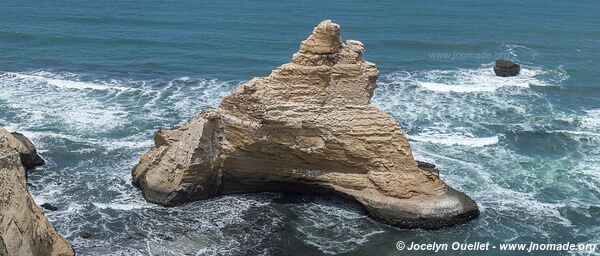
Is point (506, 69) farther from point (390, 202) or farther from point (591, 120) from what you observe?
point (390, 202)

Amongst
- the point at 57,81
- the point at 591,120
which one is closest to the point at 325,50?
the point at 591,120

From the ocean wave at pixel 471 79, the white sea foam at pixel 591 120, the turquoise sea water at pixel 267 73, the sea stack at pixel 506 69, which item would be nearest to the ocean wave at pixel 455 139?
the turquoise sea water at pixel 267 73

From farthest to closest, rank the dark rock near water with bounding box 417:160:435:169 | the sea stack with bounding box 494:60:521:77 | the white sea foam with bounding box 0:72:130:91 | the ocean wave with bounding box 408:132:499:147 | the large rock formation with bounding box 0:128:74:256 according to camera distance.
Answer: the sea stack with bounding box 494:60:521:77 < the white sea foam with bounding box 0:72:130:91 < the ocean wave with bounding box 408:132:499:147 < the dark rock near water with bounding box 417:160:435:169 < the large rock formation with bounding box 0:128:74:256

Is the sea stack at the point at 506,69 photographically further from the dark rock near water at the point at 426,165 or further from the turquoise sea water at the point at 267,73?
the dark rock near water at the point at 426,165

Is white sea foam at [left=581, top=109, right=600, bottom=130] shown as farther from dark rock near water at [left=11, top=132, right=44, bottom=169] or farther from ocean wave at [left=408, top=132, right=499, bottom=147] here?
dark rock near water at [left=11, top=132, right=44, bottom=169]

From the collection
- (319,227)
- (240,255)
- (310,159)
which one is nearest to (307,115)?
(310,159)

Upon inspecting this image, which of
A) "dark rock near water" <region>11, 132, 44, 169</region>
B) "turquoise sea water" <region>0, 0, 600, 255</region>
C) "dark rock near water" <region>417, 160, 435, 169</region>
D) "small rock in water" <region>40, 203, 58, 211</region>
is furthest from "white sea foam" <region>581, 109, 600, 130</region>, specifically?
"dark rock near water" <region>11, 132, 44, 169</region>
